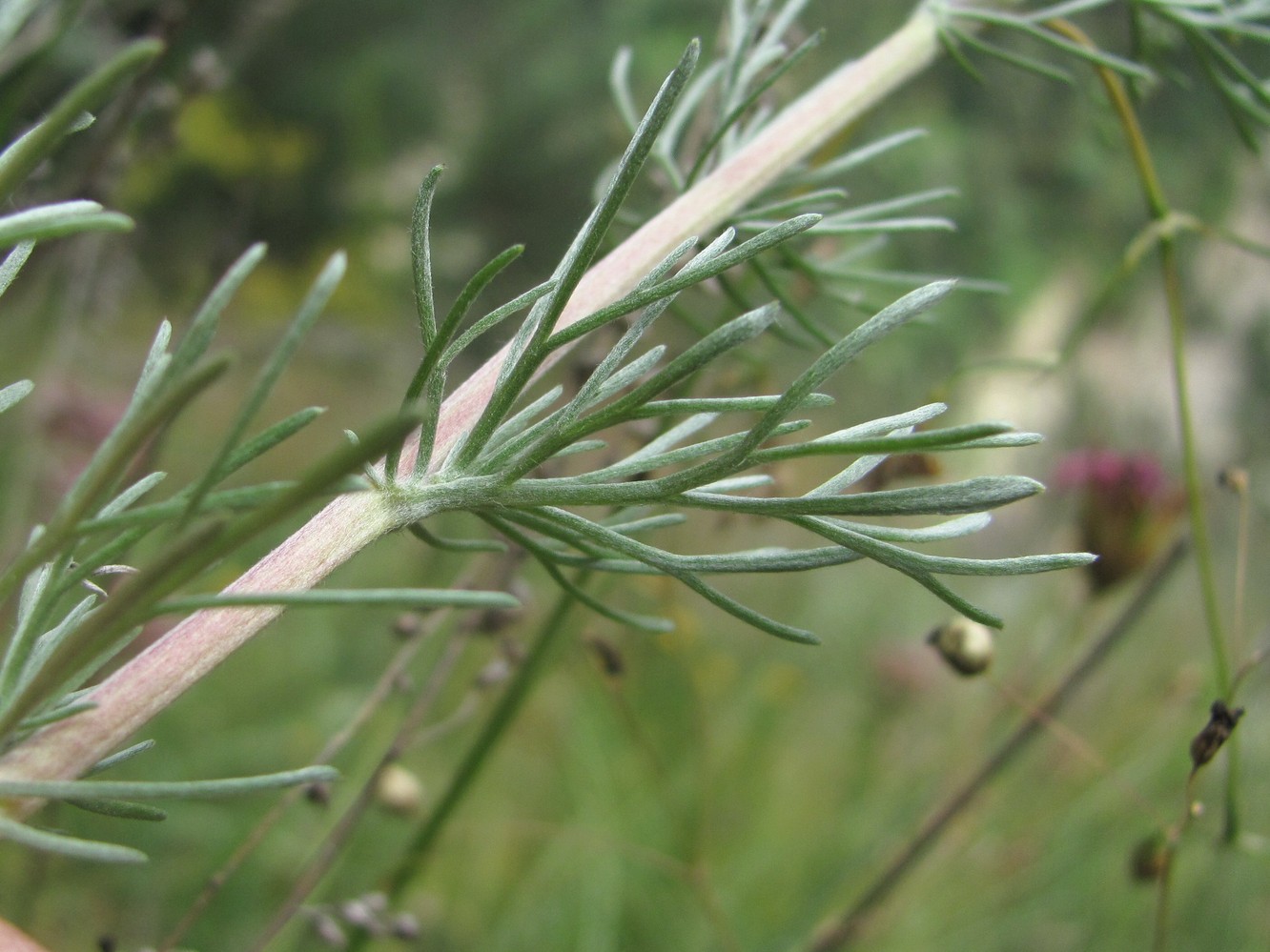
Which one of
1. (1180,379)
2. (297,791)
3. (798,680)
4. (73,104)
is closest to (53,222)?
(73,104)

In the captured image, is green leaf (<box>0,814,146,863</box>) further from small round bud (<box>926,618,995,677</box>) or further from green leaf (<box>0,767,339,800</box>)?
small round bud (<box>926,618,995,677</box>)

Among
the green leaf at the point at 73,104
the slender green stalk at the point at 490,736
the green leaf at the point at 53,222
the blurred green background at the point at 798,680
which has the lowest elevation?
the blurred green background at the point at 798,680

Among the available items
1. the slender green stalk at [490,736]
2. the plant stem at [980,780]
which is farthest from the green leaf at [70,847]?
the plant stem at [980,780]

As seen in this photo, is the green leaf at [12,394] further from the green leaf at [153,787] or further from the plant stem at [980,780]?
the plant stem at [980,780]

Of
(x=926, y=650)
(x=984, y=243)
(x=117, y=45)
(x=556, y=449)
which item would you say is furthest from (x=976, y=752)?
(x=984, y=243)

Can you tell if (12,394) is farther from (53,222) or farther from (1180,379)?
(1180,379)

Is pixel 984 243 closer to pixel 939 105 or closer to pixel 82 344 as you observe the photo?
pixel 939 105
